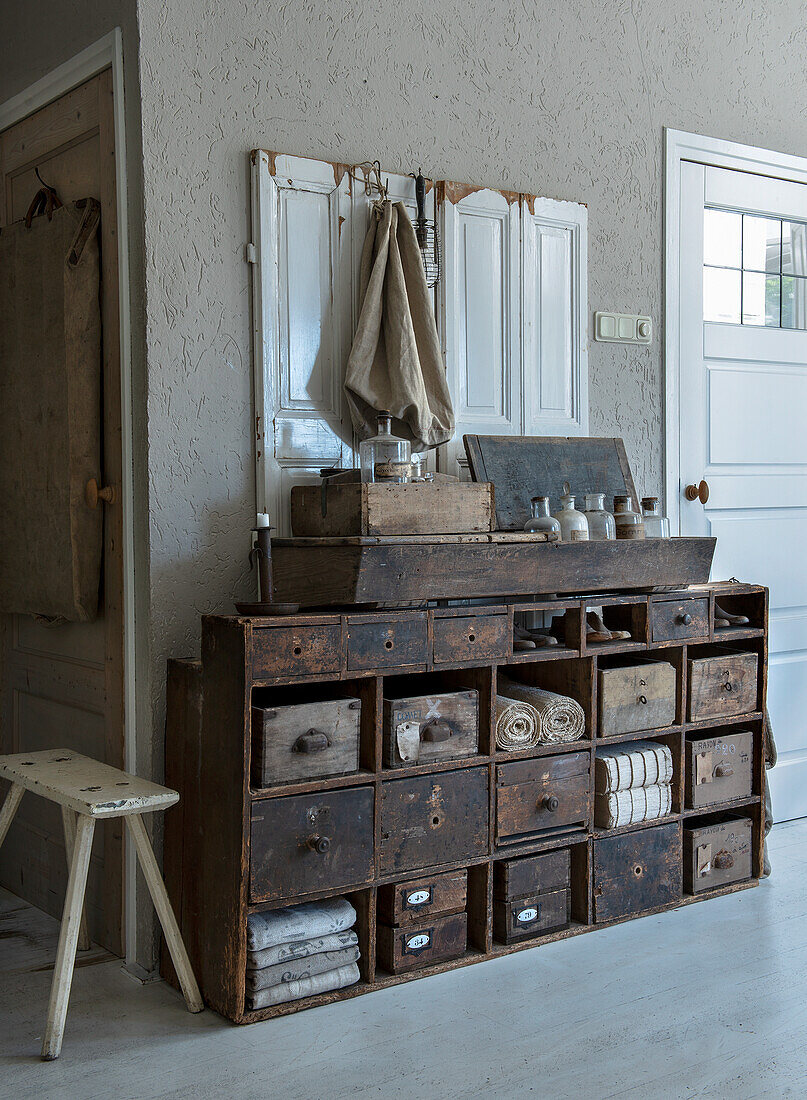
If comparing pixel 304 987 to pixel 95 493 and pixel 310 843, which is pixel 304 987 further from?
pixel 95 493

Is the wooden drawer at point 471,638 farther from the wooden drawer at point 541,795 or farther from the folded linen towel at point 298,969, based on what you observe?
the folded linen towel at point 298,969

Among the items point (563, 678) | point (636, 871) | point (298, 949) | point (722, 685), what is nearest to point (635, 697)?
point (563, 678)

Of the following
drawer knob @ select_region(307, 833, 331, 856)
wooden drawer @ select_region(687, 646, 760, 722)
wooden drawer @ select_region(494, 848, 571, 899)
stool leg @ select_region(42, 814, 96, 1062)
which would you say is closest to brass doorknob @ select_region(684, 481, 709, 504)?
wooden drawer @ select_region(687, 646, 760, 722)

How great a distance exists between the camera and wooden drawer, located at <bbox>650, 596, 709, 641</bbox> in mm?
3225

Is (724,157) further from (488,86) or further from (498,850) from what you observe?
(498,850)

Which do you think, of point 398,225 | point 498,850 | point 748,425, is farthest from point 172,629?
point 748,425

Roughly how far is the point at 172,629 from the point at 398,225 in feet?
4.25

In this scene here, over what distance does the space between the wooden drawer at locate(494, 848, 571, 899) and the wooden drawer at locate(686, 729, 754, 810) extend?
52 centimetres

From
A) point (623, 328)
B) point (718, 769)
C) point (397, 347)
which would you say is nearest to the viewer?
point (397, 347)

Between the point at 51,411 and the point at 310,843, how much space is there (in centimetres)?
143

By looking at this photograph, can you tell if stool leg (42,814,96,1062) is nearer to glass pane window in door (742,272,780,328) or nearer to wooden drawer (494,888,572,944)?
wooden drawer (494,888,572,944)

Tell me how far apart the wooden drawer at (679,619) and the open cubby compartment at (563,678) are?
0.26 meters

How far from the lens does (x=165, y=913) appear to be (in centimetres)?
257

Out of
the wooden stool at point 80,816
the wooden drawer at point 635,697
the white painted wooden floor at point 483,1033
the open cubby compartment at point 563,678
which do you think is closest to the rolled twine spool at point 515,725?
the open cubby compartment at point 563,678
